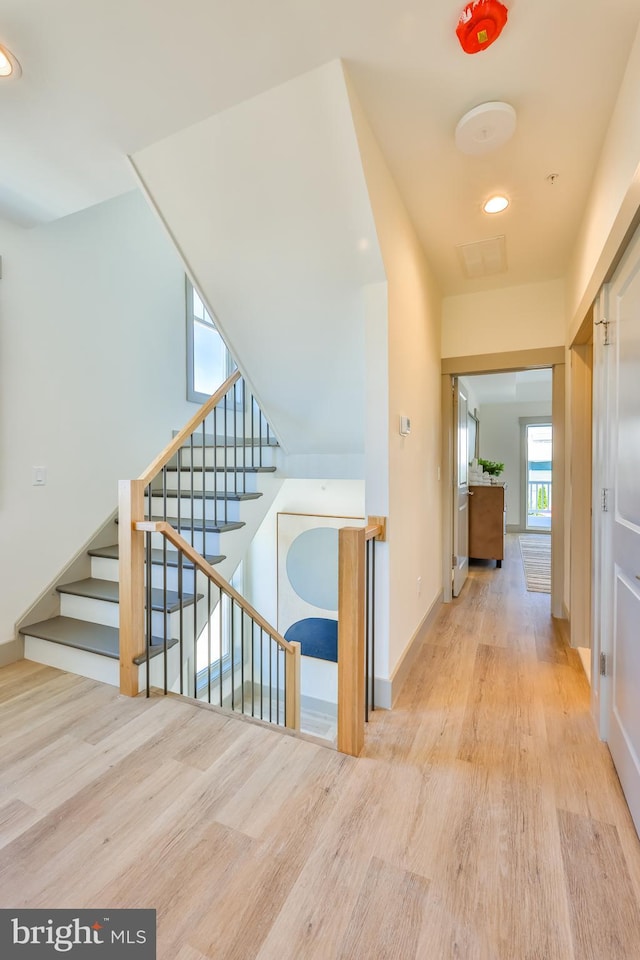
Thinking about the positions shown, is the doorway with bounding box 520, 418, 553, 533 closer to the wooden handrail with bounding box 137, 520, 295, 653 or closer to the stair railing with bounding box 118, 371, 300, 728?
the stair railing with bounding box 118, 371, 300, 728

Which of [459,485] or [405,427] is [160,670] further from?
[459,485]

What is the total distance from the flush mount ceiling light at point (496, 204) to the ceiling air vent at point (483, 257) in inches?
12.6

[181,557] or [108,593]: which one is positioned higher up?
[181,557]

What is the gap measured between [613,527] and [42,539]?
10.4 ft

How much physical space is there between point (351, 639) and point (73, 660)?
170cm

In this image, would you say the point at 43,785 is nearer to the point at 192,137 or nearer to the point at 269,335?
the point at 269,335

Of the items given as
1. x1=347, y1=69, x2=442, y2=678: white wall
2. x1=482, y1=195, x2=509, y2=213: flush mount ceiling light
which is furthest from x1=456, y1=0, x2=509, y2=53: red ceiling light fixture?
x1=482, y1=195, x2=509, y2=213: flush mount ceiling light

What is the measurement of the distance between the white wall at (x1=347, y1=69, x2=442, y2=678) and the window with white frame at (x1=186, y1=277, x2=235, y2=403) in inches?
78.3

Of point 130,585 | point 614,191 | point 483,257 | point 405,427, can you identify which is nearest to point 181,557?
point 130,585

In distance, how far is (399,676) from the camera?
7.55 ft

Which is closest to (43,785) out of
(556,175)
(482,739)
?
(482,739)

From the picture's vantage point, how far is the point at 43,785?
152 cm

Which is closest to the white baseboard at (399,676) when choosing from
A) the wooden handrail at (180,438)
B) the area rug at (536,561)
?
the wooden handrail at (180,438)

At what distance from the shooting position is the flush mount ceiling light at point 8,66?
5.03 feet
